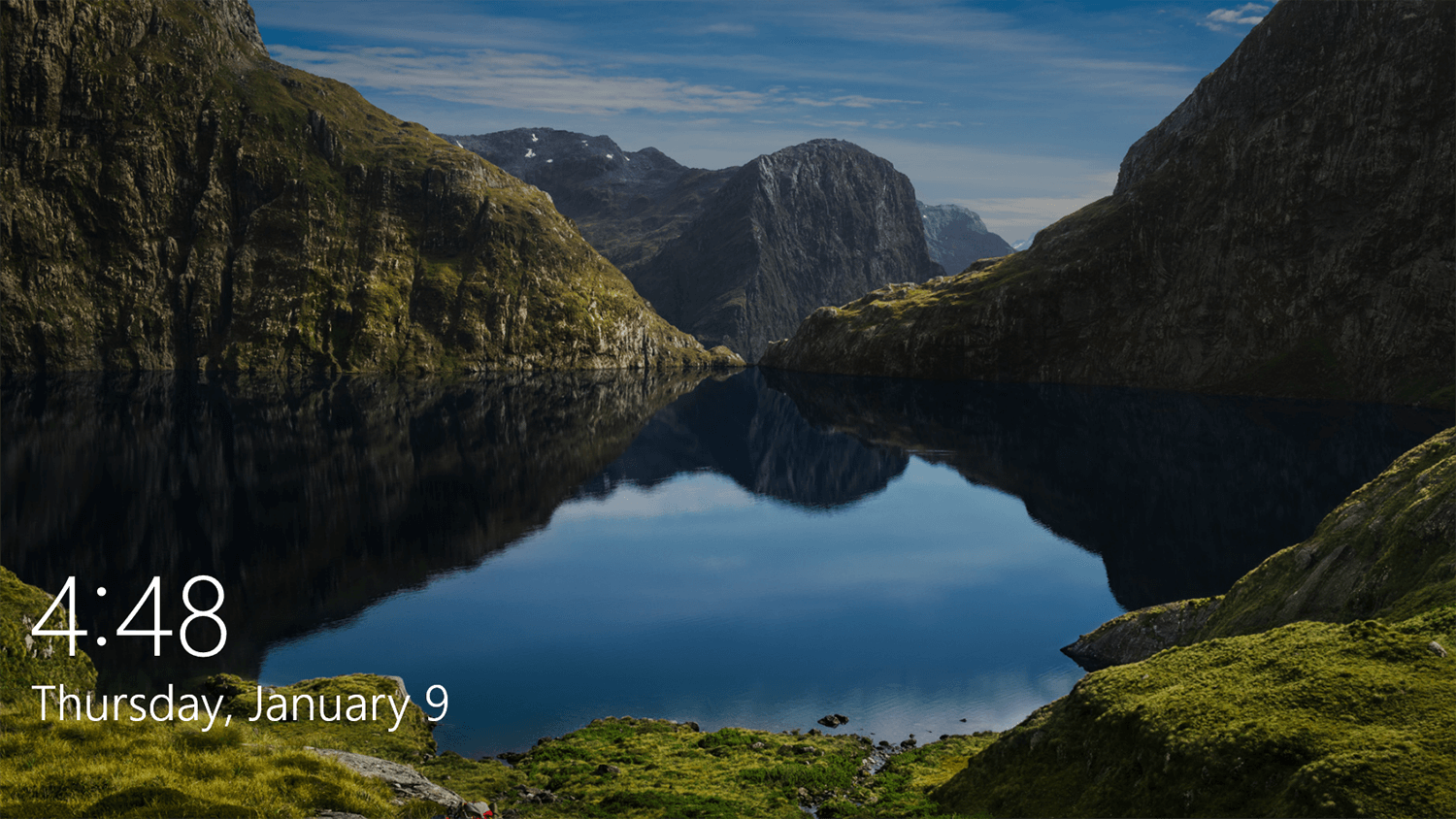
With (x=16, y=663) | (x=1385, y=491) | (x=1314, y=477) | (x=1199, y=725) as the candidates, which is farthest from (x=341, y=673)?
(x=1314, y=477)

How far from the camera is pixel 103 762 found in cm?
1912

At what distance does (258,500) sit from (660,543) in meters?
38.5

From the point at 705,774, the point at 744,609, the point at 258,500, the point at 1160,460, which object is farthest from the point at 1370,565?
the point at 1160,460

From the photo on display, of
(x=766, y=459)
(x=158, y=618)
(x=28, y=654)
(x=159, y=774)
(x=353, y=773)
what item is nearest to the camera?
(x=159, y=774)

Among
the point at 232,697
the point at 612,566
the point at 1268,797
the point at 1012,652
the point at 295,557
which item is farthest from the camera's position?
the point at 612,566

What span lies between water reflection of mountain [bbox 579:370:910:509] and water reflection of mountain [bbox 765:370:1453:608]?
25.4 ft

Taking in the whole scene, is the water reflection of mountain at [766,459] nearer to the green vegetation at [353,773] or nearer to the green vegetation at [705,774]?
the green vegetation at [705,774]

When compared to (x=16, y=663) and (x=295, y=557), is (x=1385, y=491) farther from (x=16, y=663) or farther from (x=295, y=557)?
(x=295, y=557)

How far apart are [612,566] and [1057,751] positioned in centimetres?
4847

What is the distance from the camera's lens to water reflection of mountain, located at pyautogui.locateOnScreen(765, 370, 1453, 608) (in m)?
68.8

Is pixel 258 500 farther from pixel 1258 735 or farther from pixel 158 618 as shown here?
pixel 1258 735

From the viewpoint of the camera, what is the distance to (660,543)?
76562 millimetres

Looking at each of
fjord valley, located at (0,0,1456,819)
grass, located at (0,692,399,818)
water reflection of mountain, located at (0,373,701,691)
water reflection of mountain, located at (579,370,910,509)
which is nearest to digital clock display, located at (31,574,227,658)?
water reflection of mountain, located at (0,373,701,691)

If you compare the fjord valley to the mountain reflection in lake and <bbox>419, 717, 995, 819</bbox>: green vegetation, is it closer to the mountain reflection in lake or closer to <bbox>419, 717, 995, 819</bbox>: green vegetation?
<bbox>419, 717, 995, 819</bbox>: green vegetation
